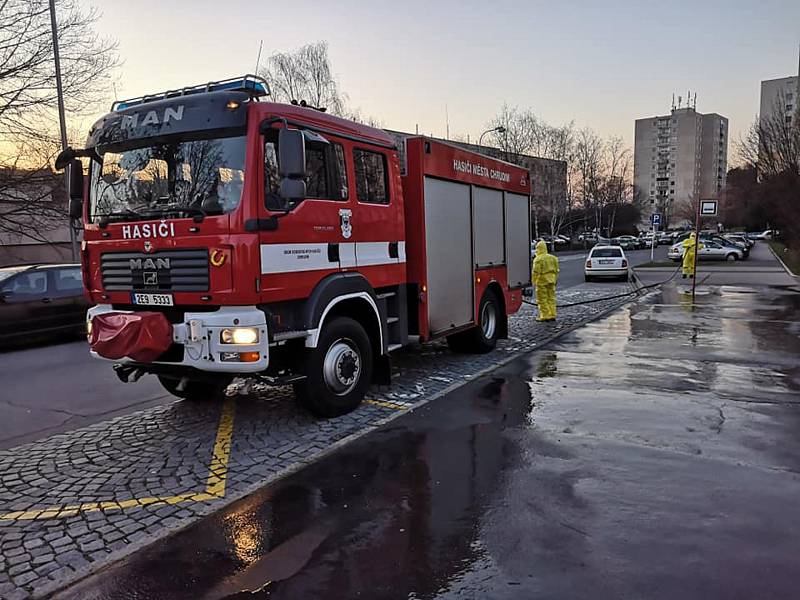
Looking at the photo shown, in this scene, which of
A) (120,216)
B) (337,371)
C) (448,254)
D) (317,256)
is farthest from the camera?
(448,254)

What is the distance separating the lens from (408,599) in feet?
10.3

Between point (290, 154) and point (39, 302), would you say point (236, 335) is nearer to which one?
point (290, 154)

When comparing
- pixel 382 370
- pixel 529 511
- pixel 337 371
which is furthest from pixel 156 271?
pixel 529 511

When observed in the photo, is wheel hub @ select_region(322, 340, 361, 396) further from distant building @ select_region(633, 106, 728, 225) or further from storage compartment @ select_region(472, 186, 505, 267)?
distant building @ select_region(633, 106, 728, 225)

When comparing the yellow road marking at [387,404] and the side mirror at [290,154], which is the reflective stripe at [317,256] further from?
the yellow road marking at [387,404]

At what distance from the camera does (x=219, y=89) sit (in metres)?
5.76

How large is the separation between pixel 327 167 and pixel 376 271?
1.34m

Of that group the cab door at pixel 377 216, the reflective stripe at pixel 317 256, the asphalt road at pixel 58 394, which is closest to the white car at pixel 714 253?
the cab door at pixel 377 216

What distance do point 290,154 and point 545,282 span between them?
8856 millimetres

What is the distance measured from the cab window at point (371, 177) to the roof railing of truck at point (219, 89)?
1.26 metres

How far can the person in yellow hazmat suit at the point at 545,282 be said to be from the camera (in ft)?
42.2

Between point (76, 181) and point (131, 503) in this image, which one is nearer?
point (131, 503)

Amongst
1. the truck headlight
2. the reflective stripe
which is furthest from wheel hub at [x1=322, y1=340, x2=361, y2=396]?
the truck headlight

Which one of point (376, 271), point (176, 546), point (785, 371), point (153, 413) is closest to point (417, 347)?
point (376, 271)
